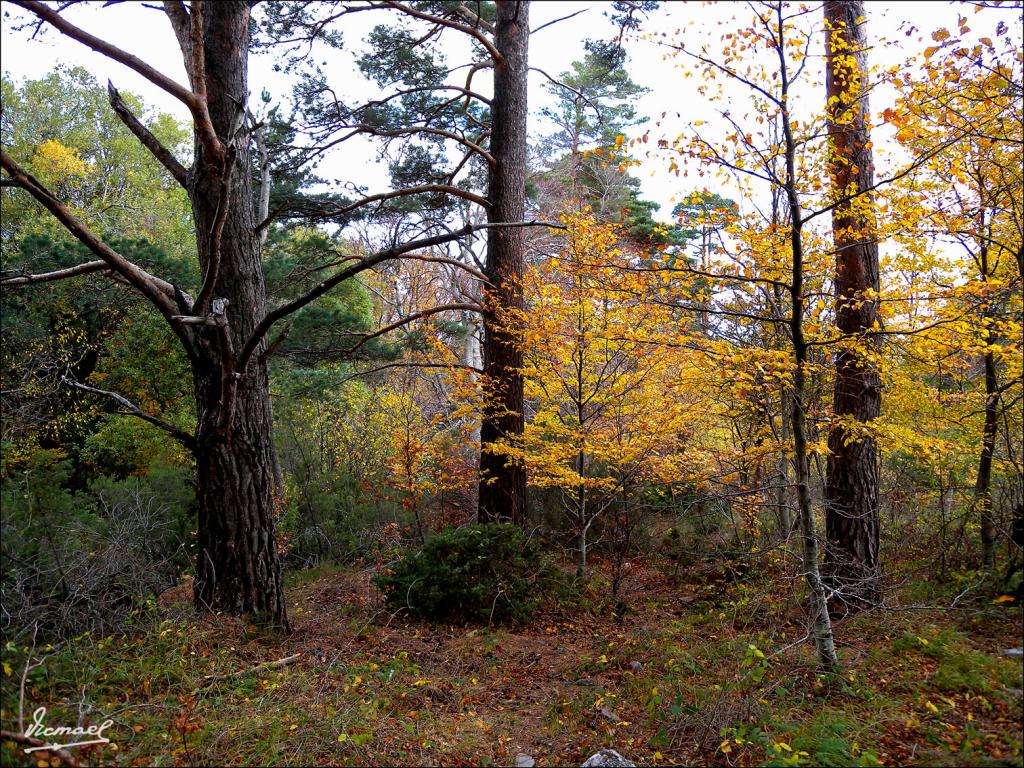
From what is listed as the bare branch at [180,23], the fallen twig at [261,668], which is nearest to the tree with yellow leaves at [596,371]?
the fallen twig at [261,668]

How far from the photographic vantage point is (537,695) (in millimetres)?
4988

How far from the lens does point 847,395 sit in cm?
610

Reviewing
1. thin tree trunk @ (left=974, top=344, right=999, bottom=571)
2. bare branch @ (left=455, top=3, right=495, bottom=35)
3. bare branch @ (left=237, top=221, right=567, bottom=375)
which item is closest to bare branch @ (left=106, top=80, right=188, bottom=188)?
bare branch @ (left=237, top=221, right=567, bottom=375)

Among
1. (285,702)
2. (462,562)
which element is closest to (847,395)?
(462,562)

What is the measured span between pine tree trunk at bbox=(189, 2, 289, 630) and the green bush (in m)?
1.77

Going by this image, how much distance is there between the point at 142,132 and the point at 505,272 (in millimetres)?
4687

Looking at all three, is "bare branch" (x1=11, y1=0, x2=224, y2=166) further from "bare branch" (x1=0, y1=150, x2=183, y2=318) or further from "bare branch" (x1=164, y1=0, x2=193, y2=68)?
"bare branch" (x1=164, y1=0, x2=193, y2=68)

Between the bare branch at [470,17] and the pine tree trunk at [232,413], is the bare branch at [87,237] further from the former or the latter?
the bare branch at [470,17]

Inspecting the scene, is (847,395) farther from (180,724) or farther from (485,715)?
(180,724)

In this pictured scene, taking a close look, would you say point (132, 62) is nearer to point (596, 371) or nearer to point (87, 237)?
point (87, 237)

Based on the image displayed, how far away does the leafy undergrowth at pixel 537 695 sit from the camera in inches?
129

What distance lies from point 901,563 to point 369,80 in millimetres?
9853

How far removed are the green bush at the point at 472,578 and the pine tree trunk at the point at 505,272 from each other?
1038mm

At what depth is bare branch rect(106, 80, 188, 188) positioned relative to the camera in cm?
365
